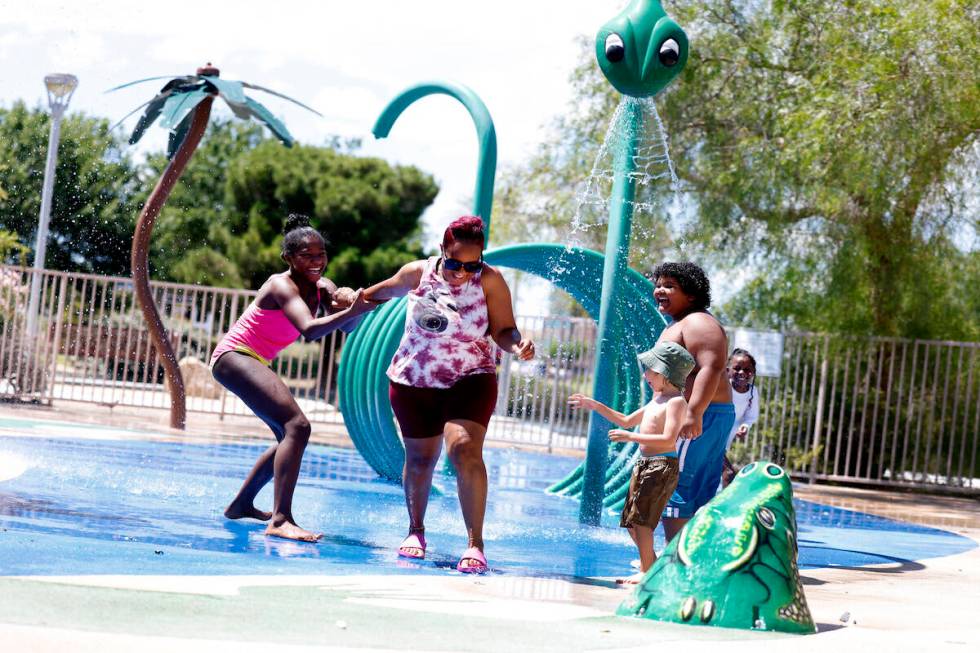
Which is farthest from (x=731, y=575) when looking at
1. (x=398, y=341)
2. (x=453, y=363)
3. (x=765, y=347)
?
(x=765, y=347)

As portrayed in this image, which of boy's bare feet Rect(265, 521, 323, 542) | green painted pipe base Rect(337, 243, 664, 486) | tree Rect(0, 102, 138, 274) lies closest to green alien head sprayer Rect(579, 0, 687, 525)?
green painted pipe base Rect(337, 243, 664, 486)

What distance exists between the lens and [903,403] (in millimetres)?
16375

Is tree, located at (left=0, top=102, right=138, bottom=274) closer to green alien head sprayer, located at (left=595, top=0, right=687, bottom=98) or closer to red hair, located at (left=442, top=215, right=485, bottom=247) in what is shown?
green alien head sprayer, located at (left=595, top=0, right=687, bottom=98)

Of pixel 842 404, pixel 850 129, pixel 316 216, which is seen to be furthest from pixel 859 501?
pixel 316 216

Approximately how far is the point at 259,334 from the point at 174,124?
23.9 ft

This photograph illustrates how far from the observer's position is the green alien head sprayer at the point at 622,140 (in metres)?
8.05

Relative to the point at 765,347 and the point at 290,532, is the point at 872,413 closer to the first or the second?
the point at 765,347

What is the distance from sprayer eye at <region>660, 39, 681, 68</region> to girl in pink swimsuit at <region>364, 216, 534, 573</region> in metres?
2.72

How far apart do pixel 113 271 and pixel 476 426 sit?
1303 inches

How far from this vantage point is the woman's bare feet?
6.84m

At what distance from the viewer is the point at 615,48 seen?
804cm

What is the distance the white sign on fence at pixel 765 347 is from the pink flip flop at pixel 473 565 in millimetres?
11034

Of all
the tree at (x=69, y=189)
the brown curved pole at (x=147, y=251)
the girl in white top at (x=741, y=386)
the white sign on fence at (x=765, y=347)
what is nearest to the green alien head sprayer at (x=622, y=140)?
the girl in white top at (x=741, y=386)

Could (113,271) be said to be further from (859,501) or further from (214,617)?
(214,617)
